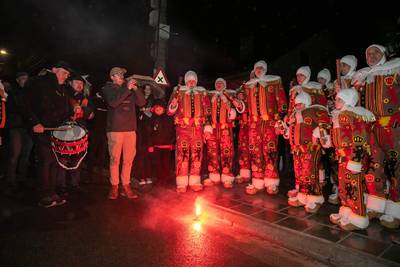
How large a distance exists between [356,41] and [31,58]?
65.1 feet

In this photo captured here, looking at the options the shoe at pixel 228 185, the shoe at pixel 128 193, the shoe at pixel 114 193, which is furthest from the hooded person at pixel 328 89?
the shoe at pixel 114 193

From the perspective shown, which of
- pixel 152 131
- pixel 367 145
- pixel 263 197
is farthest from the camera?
pixel 152 131

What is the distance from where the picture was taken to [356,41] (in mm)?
13625

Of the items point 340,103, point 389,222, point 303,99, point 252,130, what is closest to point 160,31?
point 252,130

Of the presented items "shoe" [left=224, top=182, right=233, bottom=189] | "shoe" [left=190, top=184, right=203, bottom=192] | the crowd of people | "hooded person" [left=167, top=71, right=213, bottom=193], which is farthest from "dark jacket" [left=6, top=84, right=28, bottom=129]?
"shoe" [left=224, top=182, right=233, bottom=189]

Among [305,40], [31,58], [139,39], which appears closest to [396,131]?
[139,39]

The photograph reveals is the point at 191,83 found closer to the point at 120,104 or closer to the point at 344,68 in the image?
the point at 120,104

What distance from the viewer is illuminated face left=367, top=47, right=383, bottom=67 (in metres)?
4.39

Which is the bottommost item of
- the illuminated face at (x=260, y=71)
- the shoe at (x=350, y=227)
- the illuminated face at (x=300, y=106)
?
the shoe at (x=350, y=227)

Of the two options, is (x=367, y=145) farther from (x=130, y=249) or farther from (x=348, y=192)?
(x=130, y=249)

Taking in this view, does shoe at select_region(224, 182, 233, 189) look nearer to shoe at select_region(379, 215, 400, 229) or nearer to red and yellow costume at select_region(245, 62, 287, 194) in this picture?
red and yellow costume at select_region(245, 62, 287, 194)

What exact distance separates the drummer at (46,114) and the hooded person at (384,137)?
16.1 ft

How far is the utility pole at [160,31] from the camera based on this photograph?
25.2 feet

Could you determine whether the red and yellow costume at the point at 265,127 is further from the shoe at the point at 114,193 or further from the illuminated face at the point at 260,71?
the shoe at the point at 114,193
